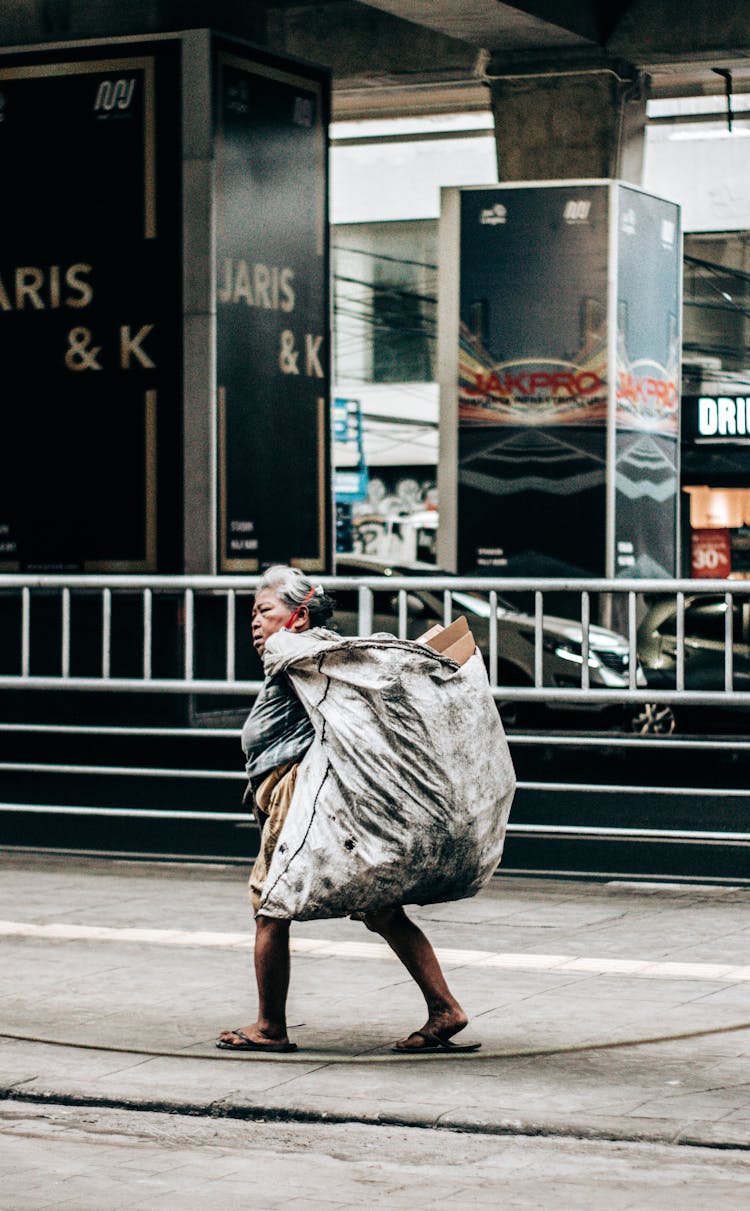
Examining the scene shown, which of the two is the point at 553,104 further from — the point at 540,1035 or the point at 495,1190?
the point at 495,1190

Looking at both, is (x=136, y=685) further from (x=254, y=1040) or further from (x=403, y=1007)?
(x=254, y=1040)

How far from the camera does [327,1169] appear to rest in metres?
5.54

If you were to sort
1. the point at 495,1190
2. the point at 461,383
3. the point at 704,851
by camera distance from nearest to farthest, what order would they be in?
the point at 495,1190, the point at 704,851, the point at 461,383

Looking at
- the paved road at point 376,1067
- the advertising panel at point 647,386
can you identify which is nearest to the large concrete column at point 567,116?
the advertising panel at point 647,386

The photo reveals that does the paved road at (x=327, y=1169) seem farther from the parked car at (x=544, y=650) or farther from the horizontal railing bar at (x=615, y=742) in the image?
the horizontal railing bar at (x=615, y=742)

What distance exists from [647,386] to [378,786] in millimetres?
15290

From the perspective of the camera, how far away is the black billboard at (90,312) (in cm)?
1288

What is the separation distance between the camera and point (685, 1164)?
5543 mm

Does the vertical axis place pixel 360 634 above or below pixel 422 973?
above

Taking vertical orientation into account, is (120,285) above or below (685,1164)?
above

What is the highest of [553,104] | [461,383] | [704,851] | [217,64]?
[553,104]

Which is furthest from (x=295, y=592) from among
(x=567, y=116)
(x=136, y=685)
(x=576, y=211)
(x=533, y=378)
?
(x=567, y=116)

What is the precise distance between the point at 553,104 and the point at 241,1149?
1898cm

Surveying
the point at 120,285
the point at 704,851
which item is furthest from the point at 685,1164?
the point at 120,285
